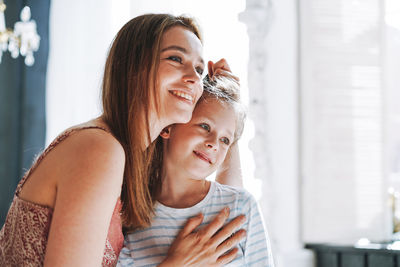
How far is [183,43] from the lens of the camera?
1.39 m

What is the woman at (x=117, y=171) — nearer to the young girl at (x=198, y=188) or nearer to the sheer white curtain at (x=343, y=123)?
the young girl at (x=198, y=188)

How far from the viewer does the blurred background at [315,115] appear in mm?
2619

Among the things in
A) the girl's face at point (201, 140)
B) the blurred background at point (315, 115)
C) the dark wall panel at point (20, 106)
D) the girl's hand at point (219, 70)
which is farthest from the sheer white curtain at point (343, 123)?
the dark wall panel at point (20, 106)

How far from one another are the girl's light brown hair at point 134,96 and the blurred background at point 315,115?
1236mm

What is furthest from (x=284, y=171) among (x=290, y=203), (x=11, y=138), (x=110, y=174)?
(x=11, y=138)

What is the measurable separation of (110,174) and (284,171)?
1770mm

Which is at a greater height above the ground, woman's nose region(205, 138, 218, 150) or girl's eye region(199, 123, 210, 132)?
girl's eye region(199, 123, 210, 132)

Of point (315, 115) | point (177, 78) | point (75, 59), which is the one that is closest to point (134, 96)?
point (177, 78)

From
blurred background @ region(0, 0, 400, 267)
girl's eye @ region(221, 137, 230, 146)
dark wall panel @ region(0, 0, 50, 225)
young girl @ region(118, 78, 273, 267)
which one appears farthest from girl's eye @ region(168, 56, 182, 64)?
dark wall panel @ region(0, 0, 50, 225)

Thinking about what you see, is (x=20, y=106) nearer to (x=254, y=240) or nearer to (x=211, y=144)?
(x=211, y=144)

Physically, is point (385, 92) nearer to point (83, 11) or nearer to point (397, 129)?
point (397, 129)

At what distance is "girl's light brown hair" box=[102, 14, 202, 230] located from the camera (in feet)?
4.18

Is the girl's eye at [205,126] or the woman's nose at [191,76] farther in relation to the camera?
the girl's eye at [205,126]

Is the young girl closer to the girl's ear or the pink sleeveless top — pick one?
the girl's ear
